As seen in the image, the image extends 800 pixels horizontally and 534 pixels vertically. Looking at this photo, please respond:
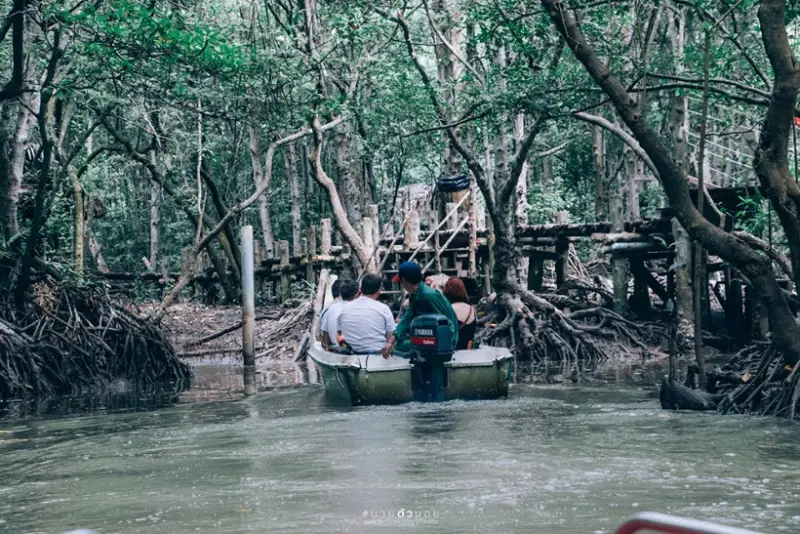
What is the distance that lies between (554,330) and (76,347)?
28.2 ft

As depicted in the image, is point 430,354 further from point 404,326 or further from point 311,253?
point 311,253

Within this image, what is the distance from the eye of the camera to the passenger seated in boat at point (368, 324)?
1304cm

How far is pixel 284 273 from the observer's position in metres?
27.9

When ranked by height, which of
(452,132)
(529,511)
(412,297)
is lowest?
(529,511)

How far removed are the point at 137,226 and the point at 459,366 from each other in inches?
1149

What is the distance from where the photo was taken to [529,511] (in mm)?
6660

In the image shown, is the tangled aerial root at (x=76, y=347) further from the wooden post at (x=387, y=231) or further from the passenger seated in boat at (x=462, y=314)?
the passenger seated in boat at (x=462, y=314)

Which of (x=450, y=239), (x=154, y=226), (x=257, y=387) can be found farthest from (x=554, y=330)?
(x=154, y=226)

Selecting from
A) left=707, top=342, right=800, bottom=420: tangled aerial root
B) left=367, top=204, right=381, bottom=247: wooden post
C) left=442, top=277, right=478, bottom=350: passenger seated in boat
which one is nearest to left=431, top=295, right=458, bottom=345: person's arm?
left=442, top=277, right=478, bottom=350: passenger seated in boat

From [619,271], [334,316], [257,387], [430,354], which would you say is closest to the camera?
[430,354]

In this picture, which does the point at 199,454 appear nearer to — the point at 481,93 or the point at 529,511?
the point at 529,511

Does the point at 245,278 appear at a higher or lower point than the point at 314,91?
lower

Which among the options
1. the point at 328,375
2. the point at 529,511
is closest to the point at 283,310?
the point at 328,375

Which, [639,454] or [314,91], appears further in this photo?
[314,91]
